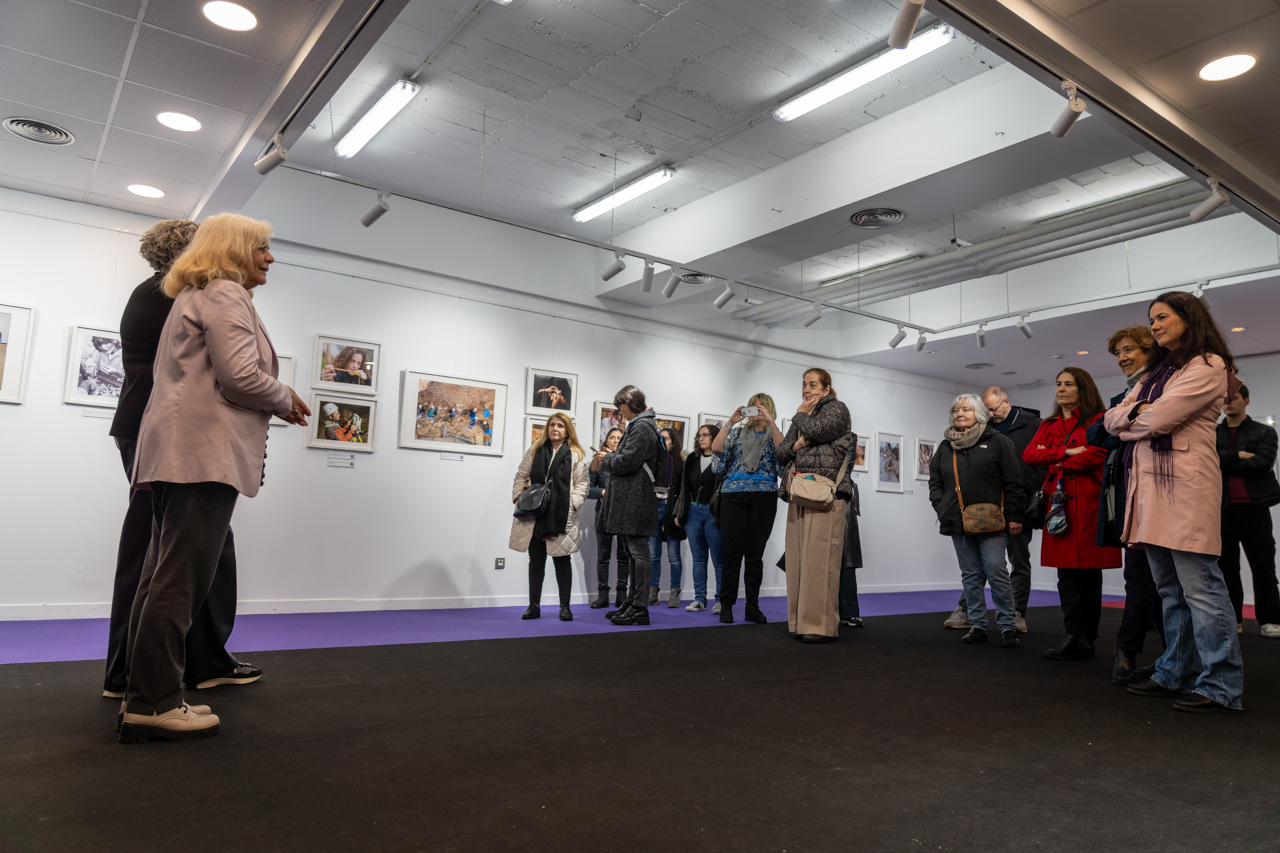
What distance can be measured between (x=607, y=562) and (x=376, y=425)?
7.92 feet

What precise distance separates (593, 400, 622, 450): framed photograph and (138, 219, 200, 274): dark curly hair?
5.20 m

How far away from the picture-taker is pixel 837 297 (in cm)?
989

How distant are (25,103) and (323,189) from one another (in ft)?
7.92

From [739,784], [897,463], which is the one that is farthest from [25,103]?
[897,463]

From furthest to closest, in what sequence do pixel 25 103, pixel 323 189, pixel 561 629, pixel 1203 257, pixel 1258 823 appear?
pixel 1203 257, pixel 323 189, pixel 561 629, pixel 25 103, pixel 1258 823

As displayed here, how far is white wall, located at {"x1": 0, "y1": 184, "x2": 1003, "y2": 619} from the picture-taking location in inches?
216

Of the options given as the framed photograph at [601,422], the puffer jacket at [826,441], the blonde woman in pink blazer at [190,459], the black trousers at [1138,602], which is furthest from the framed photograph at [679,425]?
the blonde woman in pink blazer at [190,459]

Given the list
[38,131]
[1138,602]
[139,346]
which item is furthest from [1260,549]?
[38,131]

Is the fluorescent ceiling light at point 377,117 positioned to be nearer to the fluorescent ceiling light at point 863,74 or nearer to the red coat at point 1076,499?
the fluorescent ceiling light at point 863,74

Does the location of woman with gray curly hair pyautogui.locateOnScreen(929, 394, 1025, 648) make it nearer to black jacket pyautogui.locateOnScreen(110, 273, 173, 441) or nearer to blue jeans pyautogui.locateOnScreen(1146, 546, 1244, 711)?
blue jeans pyautogui.locateOnScreen(1146, 546, 1244, 711)

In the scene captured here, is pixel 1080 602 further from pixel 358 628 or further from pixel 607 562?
pixel 358 628

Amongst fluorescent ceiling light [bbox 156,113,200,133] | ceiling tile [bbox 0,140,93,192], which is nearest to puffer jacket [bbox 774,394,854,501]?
fluorescent ceiling light [bbox 156,113,200,133]

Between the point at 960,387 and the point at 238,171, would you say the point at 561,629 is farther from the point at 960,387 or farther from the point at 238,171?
the point at 960,387

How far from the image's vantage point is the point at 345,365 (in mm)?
6582
